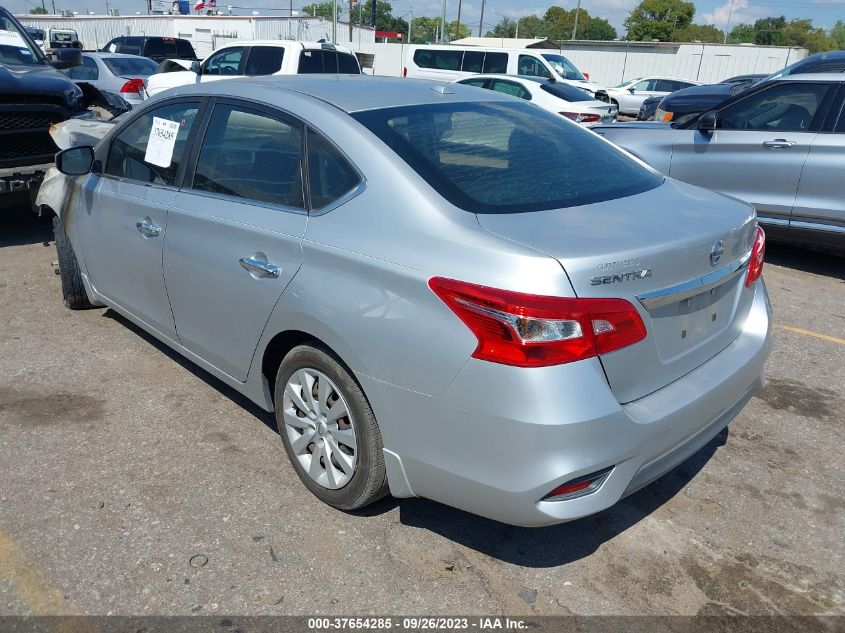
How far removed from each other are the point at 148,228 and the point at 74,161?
35.2 inches

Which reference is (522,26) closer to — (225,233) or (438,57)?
(438,57)

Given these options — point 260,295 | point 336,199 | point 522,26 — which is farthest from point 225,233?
point 522,26

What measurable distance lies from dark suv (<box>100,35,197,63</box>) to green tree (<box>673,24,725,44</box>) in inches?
2931

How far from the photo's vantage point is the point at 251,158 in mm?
3283

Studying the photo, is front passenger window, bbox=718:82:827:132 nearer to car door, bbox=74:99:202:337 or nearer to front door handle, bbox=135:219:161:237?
car door, bbox=74:99:202:337

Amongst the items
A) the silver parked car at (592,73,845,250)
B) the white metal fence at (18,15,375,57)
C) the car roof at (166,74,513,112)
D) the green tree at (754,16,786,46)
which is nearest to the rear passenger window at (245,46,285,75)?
the silver parked car at (592,73,845,250)

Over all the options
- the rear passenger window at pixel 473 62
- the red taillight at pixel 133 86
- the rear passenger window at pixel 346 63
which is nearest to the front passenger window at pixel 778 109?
the rear passenger window at pixel 346 63

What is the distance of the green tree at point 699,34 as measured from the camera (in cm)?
8412

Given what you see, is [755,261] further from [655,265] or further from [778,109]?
[778,109]

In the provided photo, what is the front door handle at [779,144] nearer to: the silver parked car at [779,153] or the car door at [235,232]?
the silver parked car at [779,153]

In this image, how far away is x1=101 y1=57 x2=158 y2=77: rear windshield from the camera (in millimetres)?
14836

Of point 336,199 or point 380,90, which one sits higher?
point 380,90

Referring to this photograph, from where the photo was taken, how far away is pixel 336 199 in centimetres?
Result: 282

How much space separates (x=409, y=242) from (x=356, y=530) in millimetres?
1246
